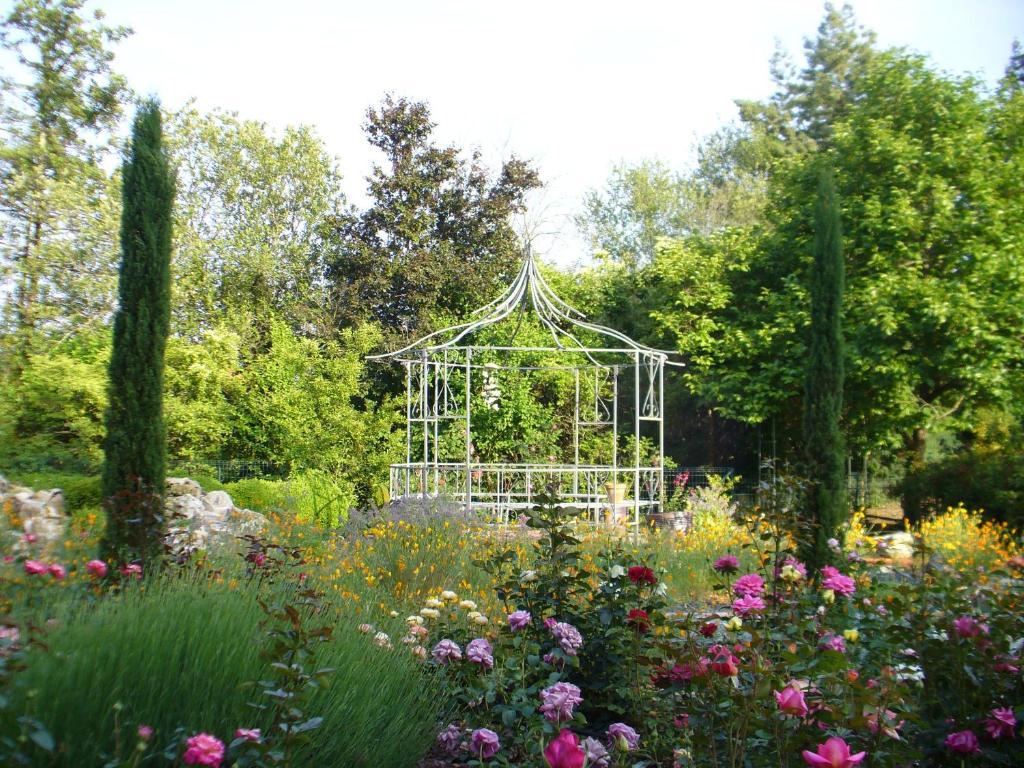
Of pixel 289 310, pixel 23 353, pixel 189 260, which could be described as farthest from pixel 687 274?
pixel 23 353

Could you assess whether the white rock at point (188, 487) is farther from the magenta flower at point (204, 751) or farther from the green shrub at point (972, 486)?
the green shrub at point (972, 486)

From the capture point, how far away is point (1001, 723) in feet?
8.01

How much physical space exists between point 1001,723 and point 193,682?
7.47 feet

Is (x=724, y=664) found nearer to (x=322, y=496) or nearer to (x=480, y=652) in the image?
(x=480, y=652)

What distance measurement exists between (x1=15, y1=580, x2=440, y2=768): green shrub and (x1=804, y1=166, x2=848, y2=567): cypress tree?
428 cm

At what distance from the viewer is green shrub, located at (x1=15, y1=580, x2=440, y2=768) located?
2.21 meters

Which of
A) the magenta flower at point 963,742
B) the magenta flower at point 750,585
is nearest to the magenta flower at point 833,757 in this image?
the magenta flower at point 963,742

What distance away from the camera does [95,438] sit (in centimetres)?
1218

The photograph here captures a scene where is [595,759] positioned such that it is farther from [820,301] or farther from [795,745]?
Answer: [820,301]

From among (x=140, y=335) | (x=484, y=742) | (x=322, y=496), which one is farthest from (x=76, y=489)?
(x=484, y=742)

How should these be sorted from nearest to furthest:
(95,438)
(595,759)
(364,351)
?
1. (595,759)
2. (95,438)
3. (364,351)

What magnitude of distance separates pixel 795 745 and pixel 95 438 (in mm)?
11919

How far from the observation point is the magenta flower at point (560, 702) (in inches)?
79.5

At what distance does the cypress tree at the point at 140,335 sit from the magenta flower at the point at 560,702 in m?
3.87
